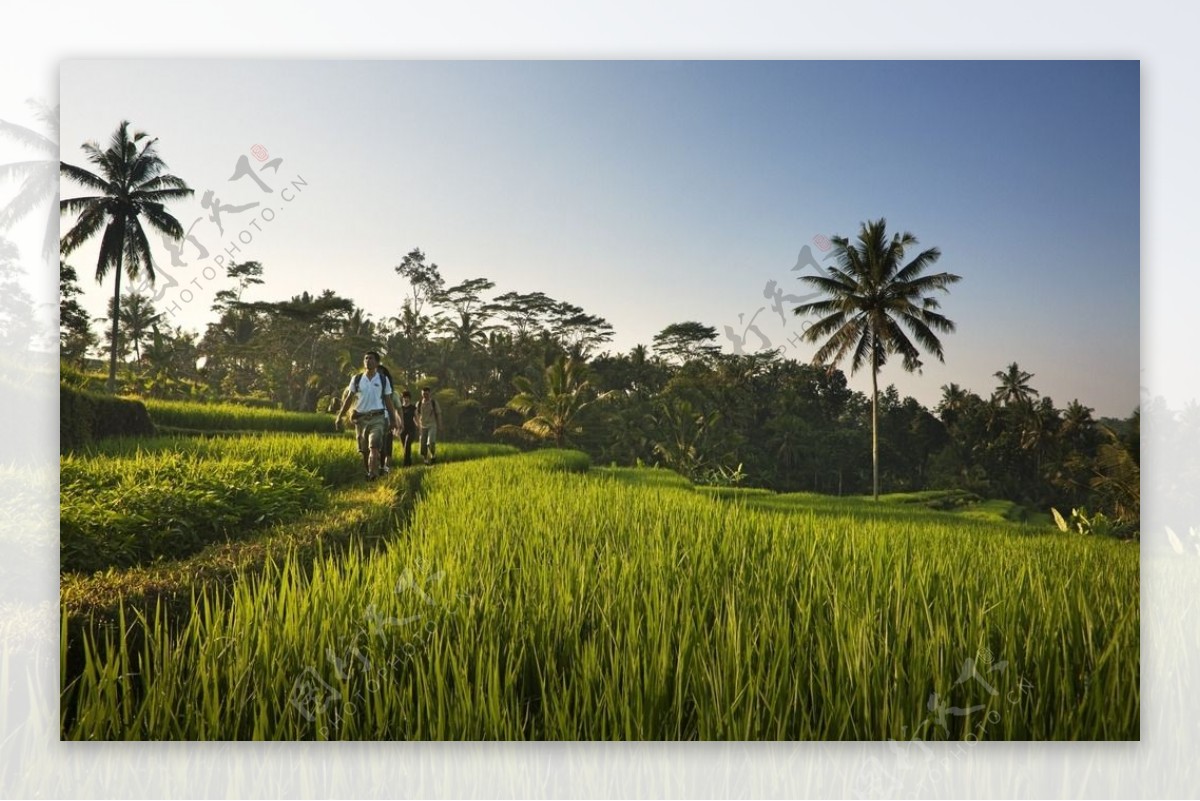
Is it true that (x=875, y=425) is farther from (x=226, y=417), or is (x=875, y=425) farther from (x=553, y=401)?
(x=226, y=417)

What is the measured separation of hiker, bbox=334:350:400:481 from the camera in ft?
9.14

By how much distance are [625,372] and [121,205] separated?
5.85 feet

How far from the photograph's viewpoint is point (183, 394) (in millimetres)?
2715

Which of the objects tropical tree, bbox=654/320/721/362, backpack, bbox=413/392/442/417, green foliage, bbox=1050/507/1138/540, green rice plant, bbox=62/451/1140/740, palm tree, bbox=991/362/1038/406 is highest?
tropical tree, bbox=654/320/721/362

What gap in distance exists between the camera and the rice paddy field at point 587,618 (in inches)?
98.3

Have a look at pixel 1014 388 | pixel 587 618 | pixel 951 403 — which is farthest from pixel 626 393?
pixel 1014 388

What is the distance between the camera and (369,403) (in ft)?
9.14

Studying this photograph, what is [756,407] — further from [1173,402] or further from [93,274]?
[93,274]

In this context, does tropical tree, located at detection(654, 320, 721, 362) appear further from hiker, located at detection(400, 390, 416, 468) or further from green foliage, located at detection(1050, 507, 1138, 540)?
green foliage, located at detection(1050, 507, 1138, 540)

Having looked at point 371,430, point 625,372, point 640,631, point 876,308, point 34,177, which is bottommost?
point 640,631

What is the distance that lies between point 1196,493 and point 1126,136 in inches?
51.0

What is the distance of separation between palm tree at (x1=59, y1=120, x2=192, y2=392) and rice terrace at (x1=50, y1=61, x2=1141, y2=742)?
11 mm

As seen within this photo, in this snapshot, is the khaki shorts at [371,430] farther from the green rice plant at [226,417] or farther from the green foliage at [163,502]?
the green foliage at [163,502]

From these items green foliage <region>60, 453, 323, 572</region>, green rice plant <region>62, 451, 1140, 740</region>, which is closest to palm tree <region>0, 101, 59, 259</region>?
green foliage <region>60, 453, 323, 572</region>
